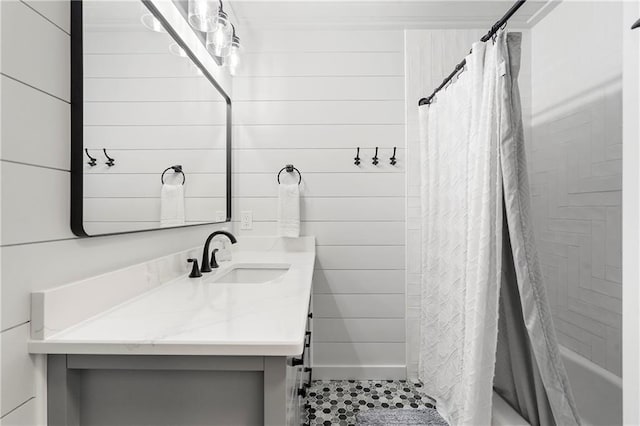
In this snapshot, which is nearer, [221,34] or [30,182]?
[30,182]

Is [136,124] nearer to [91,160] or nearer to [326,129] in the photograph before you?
[91,160]

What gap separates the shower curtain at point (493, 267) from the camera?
1.11 metres

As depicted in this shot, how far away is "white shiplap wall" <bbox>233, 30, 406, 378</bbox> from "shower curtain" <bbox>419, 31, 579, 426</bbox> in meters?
0.60

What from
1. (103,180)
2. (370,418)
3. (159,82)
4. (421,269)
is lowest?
(370,418)

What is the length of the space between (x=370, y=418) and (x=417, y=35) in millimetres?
2383

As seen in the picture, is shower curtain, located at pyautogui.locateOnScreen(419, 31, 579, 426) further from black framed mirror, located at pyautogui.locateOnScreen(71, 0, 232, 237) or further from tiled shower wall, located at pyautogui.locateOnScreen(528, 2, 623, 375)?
black framed mirror, located at pyautogui.locateOnScreen(71, 0, 232, 237)

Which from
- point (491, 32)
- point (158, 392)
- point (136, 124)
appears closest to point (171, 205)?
point (136, 124)

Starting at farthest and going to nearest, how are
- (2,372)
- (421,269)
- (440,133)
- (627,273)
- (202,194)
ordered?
(421,269)
(440,133)
(202,194)
(627,273)
(2,372)

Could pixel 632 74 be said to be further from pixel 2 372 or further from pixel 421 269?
pixel 2 372

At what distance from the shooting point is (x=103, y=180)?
0.92 metres

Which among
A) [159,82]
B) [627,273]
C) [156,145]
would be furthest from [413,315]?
[159,82]

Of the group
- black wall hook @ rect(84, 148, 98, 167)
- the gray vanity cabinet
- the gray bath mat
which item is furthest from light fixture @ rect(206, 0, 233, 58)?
the gray bath mat

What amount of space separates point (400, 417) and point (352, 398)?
31 cm

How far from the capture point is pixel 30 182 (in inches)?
27.7
